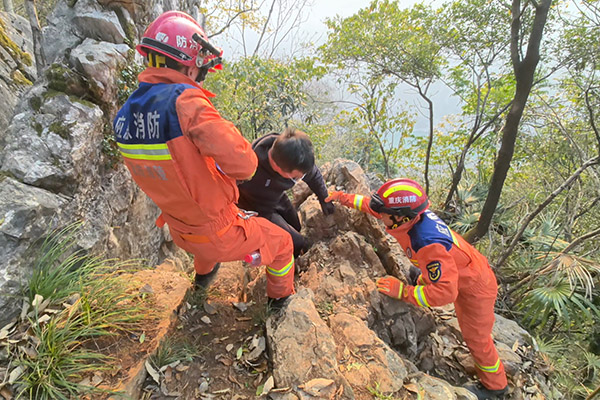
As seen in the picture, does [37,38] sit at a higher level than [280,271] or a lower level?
higher

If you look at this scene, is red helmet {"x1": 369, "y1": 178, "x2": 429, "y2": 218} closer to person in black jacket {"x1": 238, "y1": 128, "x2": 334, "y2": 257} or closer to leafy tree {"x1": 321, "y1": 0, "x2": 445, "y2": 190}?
person in black jacket {"x1": 238, "y1": 128, "x2": 334, "y2": 257}

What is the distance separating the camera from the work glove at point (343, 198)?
3.38m

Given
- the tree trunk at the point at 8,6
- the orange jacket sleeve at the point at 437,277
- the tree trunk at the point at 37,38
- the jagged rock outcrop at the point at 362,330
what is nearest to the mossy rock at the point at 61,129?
the tree trunk at the point at 37,38

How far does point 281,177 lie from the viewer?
2.97 m

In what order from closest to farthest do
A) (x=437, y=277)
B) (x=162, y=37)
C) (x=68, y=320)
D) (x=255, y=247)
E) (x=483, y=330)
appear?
(x=162, y=37) < (x=68, y=320) < (x=255, y=247) < (x=437, y=277) < (x=483, y=330)

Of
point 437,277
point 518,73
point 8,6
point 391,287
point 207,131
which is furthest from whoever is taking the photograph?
point 8,6

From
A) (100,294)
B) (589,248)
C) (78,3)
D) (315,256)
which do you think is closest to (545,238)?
(589,248)

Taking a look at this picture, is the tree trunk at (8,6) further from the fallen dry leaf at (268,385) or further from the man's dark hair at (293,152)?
the fallen dry leaf at (268,385)

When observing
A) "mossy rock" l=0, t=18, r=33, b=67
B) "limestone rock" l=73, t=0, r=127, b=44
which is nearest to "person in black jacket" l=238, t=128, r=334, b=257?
"limestone rock" l=73, t=0, r=127, b=44

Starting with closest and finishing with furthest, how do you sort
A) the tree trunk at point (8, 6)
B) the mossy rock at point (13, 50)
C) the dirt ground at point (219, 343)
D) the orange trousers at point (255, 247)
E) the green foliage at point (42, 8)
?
1. the dirt ground at point (219, 343)
2. the orange trousers at point (255, 247)
3. the mossy rock at point (13, 50)
4. the tree trunk at point (8, 6)
5. the green foliage at point (42, 8)

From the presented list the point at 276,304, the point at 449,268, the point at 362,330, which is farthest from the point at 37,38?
the point at 449,268

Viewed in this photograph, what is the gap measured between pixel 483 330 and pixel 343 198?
1.96m

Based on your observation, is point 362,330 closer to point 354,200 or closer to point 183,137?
point 354,200

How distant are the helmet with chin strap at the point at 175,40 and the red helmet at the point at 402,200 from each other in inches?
78.8
